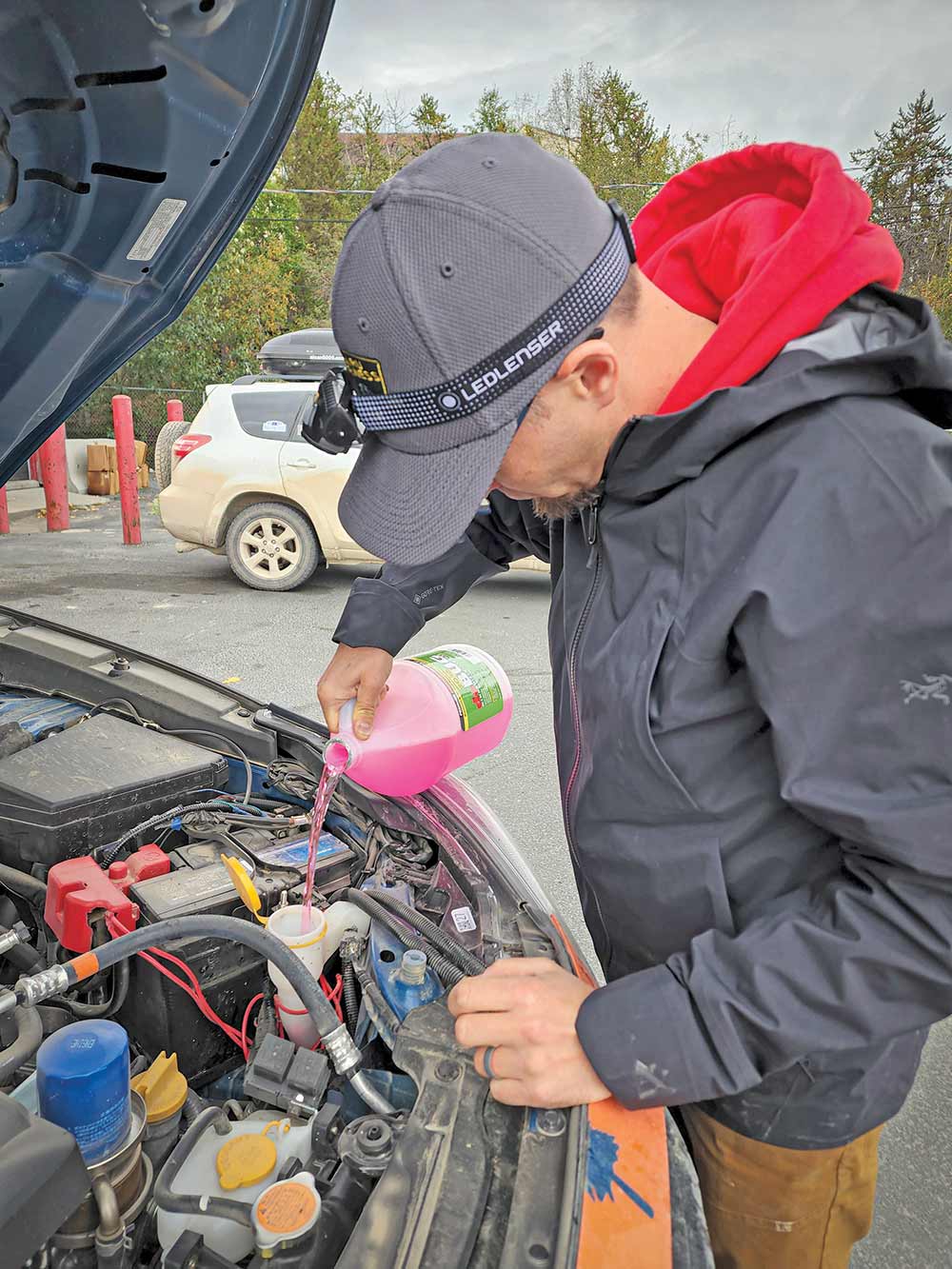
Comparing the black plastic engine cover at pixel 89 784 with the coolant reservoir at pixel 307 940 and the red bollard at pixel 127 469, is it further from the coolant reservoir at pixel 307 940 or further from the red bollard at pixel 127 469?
the red bollard at pixel 127 469

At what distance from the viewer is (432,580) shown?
169cm

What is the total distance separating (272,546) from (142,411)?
911cm

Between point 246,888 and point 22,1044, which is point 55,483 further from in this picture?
point 22,1044

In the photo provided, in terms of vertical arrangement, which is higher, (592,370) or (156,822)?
(592,370)

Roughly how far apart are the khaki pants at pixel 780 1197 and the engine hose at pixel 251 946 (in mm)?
491

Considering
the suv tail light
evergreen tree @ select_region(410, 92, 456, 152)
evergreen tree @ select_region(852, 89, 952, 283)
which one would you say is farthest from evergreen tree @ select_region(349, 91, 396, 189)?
the suv tail light

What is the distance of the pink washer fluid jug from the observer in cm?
193

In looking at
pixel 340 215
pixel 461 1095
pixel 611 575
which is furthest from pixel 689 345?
pixel 340 215

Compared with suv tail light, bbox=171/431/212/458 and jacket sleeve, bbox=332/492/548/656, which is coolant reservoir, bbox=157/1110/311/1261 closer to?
jacket sleeve, bbox=332/492/548/656

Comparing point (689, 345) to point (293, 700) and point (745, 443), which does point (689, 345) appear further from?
point (293, 700)

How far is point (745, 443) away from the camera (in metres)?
0.96

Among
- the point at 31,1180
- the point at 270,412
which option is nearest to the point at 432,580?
the point at 31,1180

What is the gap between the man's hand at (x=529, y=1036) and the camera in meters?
1.01

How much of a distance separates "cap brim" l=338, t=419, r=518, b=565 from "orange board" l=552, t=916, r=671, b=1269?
702mm
